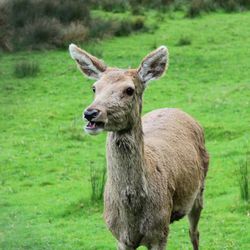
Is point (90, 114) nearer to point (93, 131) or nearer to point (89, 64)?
point (93, 131)

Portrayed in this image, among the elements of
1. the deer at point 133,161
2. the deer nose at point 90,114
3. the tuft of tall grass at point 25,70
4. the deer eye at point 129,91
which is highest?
the deer nose at point 90,114

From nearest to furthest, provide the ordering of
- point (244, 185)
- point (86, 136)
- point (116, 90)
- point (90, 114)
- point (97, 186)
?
point (90, 114) → point (116, 90) → point (244, 185) → point (97, 186) → point (86, 136)

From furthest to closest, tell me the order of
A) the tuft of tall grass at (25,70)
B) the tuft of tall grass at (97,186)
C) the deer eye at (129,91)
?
the tuft of tall grass at (25,70) < the tuft of tall grass at (97,186) < the deer eye at (129,91)

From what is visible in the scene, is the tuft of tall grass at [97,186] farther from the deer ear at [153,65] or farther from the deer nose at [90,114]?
the deer nose at [90,114]

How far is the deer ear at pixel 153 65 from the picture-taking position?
6914mm

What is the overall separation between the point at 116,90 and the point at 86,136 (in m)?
8.44

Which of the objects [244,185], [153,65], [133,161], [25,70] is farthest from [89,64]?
[25,70]

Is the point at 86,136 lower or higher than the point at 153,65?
lower

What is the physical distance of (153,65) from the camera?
6.98 meters

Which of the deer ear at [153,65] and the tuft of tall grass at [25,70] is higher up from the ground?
the deer ear at [153,65]

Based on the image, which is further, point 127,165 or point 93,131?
point 127,165

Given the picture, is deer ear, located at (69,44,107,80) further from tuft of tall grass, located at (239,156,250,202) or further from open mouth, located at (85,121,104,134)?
tuft of tall grass, located at (239,156,250,202)

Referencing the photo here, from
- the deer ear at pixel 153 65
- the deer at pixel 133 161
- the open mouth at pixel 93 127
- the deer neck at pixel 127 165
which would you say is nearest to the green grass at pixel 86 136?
the deer at pixel 133 161

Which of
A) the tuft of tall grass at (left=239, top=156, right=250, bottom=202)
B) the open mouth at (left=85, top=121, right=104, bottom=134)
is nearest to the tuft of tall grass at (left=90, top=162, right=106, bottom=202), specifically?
the tuft of tall grass at (left=239, top=156, right=250, bottom=202)
